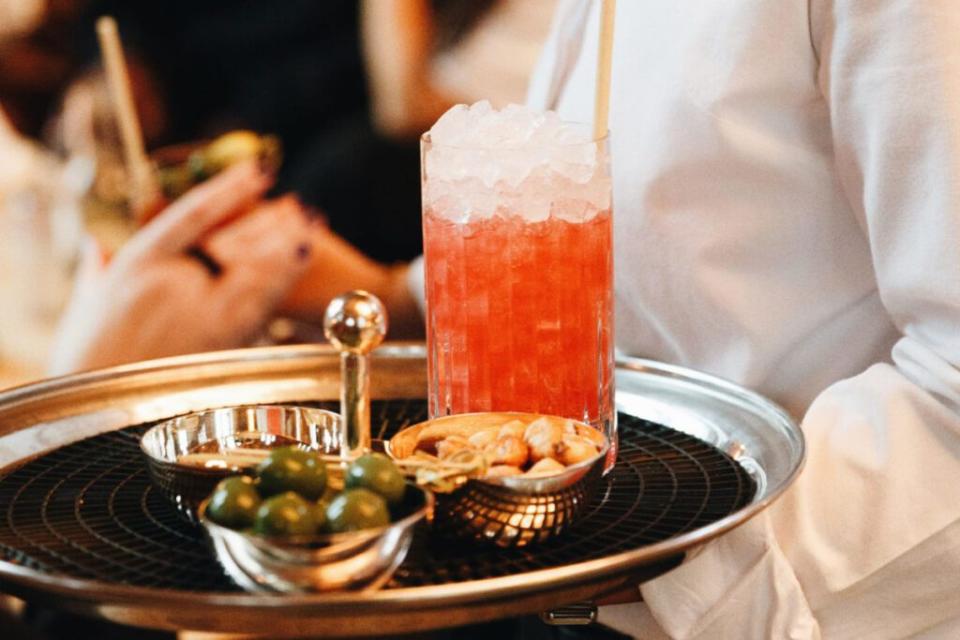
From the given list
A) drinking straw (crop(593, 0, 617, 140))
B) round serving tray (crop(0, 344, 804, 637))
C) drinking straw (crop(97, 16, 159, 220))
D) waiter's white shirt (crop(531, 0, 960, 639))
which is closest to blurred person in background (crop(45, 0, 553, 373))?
drinking straw (crop(97, 16, 159, 220))

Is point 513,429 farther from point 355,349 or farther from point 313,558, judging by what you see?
point 313,558

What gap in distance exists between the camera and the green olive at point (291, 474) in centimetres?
88

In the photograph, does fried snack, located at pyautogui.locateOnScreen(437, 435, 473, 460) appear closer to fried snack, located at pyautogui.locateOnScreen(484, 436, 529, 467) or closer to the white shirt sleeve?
fried snack, located at pyautogui.locateOnScreen(484, 436, 529, 467)

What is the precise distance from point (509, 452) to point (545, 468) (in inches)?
1.5

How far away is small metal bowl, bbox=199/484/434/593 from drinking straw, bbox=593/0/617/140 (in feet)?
1.33

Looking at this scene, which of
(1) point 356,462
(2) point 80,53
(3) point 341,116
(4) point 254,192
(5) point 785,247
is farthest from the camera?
(2) point 80,53

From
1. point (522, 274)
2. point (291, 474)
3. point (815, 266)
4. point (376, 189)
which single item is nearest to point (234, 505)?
point (291, 474)

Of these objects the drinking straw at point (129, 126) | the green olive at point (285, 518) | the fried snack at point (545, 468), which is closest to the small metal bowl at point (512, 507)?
the fried snack at point (545, 468)

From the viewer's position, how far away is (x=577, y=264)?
1.12m

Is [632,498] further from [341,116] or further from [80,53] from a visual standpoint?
[80,53]

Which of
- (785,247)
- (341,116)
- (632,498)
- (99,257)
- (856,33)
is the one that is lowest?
(341,116)

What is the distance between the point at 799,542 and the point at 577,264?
30 centimetres

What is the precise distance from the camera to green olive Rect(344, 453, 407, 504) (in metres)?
0.87

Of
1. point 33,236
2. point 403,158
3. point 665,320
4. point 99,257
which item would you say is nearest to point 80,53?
point 403,158
